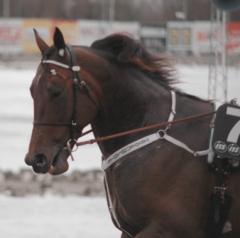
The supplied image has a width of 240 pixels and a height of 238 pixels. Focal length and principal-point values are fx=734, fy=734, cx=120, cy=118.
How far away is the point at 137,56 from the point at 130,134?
1.53 feet

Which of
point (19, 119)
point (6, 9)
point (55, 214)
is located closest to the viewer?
point (55, 214)

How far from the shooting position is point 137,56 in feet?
14.1

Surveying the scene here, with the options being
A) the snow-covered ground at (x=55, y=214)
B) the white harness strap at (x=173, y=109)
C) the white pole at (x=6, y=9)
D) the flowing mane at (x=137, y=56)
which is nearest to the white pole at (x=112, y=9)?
the white pole at (x=6, y=9)

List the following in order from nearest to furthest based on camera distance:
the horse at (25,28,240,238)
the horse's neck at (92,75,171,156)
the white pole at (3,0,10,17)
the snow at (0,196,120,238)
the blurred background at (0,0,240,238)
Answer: the horse at (25,28,240,238)
the horse's neck at (92,75,171,156)
the snow at (0,196,120,238)
the blurred background at (0,0,240,238)
the white pole at (3,0,10,17)

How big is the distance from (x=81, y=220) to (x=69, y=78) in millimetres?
3863

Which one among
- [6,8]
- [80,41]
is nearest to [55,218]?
[80,41]

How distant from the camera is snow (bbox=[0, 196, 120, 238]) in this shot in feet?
→ 23.5

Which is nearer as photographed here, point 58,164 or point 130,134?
point 58,164

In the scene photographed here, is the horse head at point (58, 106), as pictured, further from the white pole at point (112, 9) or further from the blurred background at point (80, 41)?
the white pole at point (112, 9)

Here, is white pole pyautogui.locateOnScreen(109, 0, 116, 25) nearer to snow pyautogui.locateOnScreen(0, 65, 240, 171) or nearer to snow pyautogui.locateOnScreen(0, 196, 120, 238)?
snow pyautogui.locateOnScreen(0, 65, 240, 171)

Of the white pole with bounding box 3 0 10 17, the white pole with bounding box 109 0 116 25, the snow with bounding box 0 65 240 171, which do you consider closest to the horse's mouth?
the snow with bounding box 0 65 240 171

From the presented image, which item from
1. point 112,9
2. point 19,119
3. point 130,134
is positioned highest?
point 130,134

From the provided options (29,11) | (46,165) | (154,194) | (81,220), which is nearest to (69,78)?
(46,165)

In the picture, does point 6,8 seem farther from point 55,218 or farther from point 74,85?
point 74,85
